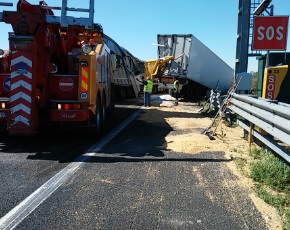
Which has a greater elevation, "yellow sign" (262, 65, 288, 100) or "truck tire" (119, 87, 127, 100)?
"yellow sign" (262, 65, 288, 100)

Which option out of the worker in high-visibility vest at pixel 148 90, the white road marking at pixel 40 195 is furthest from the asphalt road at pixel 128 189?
the worker in high-visibility vest at pixel 148 90

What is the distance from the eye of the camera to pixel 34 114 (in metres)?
7.73

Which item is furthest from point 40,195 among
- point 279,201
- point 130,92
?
point 130,92

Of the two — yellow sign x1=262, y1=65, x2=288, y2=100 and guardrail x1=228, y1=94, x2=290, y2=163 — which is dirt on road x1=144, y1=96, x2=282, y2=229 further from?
yellow sign x1=262, y1=65, x2=288, y2=100

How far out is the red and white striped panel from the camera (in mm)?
7562

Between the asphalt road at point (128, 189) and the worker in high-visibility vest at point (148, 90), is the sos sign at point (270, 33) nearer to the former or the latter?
the asphalt road at point (128, 189)

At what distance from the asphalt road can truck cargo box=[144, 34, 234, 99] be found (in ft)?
49.3

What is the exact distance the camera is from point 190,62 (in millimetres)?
22391

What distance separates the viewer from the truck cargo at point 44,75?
760 centimetres

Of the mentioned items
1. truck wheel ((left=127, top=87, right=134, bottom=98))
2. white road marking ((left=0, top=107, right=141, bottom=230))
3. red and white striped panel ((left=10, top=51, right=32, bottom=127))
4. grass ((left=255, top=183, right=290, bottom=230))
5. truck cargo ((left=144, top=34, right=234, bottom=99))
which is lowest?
white road marking ((left=0, top=107, right=141, bottom=230))

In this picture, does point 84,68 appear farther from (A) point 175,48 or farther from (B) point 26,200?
(A) point 175,48

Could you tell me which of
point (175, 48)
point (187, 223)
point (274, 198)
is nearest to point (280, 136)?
point (274, 198)

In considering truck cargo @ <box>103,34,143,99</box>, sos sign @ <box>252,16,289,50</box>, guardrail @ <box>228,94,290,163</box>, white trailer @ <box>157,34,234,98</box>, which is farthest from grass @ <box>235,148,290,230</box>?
white trailer @ <box>157,34,234,98</box>

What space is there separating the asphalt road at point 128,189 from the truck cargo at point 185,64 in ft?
49.3
